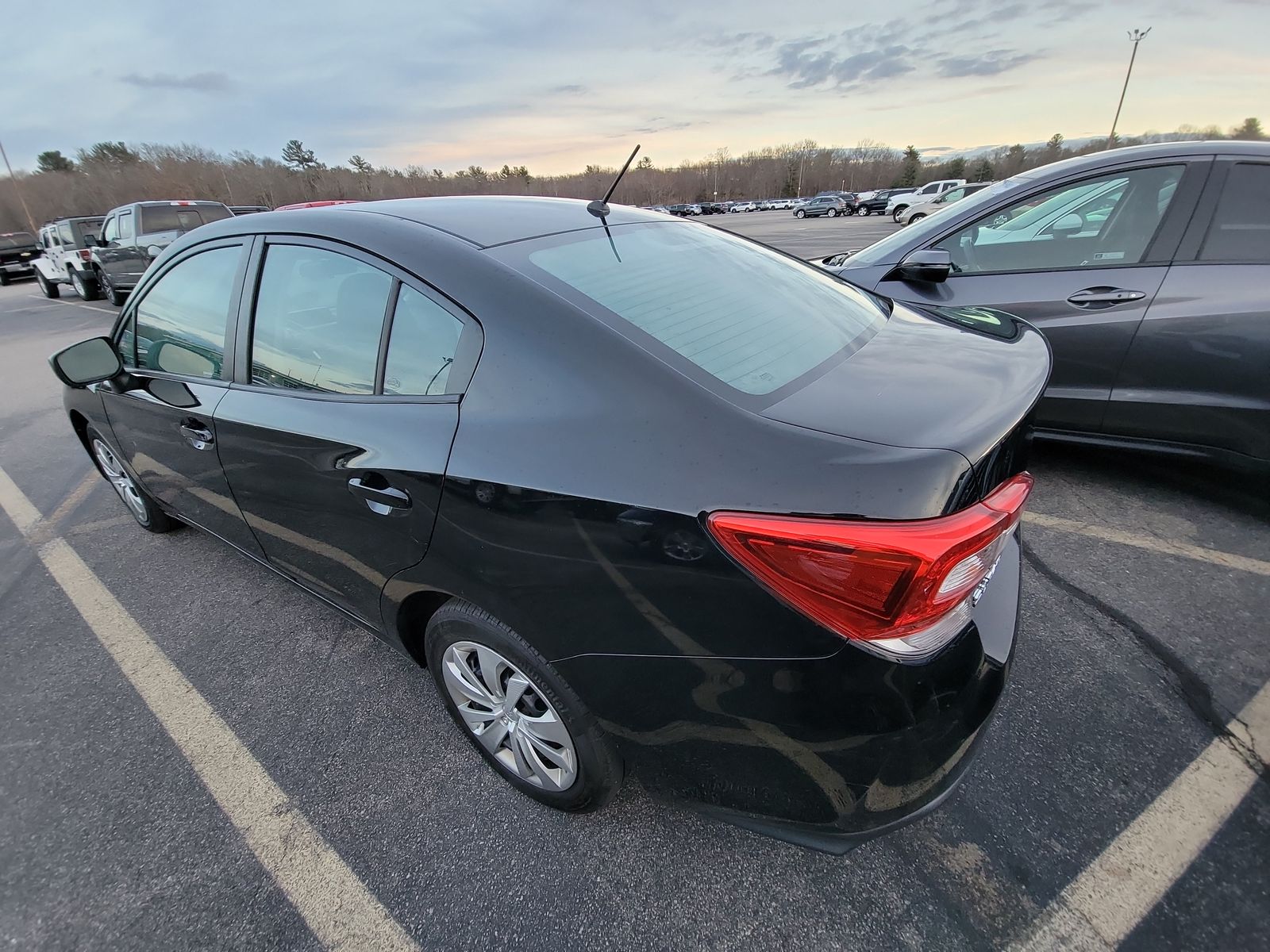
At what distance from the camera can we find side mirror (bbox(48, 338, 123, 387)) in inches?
109

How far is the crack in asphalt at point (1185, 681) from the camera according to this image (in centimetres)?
190

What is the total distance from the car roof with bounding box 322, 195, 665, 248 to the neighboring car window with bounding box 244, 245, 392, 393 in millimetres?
220

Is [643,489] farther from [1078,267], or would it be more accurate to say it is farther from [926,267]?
[1078,267]

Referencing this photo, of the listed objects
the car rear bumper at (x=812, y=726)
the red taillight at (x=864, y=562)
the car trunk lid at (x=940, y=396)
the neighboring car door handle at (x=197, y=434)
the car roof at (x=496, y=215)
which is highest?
the car roof at (x=496, y=215)

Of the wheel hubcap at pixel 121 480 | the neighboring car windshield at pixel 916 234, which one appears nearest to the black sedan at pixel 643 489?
the neighboring car windshield at pixel 916 234

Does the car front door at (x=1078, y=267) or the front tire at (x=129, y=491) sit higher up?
the car front door at (x=1078, y=267)

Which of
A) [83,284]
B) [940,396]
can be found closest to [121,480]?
[940,396]

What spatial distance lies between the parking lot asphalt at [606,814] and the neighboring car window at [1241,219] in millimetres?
1301

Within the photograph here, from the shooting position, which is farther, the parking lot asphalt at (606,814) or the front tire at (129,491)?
the front tire at (129,491)

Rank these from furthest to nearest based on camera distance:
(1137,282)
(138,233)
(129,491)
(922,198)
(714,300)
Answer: (922,198) < (138,233) < (129,491) < (1137,282) < (714,300)

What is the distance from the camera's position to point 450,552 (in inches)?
64.5

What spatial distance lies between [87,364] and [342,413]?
1.86 m

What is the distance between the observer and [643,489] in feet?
4.21

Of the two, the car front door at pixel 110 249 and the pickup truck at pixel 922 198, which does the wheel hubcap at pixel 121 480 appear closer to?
the car front door at pixel 110 249
